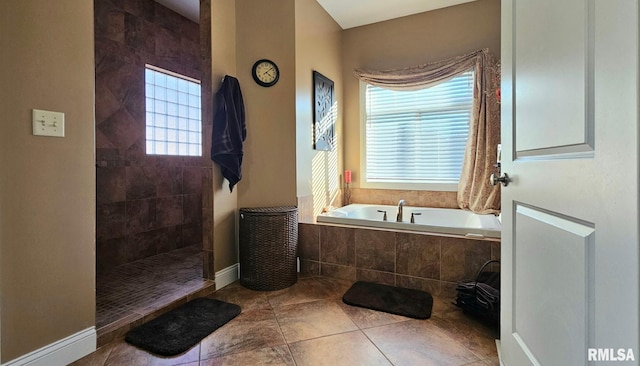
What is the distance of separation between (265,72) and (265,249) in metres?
1.55

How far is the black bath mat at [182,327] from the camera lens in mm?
1657

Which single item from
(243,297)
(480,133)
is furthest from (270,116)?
(480,133)

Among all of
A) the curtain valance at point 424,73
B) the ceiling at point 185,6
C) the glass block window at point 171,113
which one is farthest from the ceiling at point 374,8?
the glass block window at point 171,113

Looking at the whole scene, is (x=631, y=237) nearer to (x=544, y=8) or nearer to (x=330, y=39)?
(x=544, y=8)

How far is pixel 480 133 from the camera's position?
10.1 feet

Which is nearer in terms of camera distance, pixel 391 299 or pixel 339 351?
pixel 339 351

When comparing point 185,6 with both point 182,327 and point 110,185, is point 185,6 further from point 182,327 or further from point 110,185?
point 182,327

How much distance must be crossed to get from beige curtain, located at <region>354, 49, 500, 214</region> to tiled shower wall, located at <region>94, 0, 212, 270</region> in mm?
2536

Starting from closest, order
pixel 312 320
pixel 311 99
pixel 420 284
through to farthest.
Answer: pixel 312 320
pixel 420 284
pixel 311 99

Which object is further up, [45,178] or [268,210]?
[45,178]

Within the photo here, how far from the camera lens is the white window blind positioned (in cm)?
333

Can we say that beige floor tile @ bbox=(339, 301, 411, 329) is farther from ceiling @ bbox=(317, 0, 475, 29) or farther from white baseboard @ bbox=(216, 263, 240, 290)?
ceiling @ bbox=(317, 0, 475, 29)

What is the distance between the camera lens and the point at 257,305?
2178 mm

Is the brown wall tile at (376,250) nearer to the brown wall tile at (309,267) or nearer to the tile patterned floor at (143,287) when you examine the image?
the brown wall tile at (309,267)
